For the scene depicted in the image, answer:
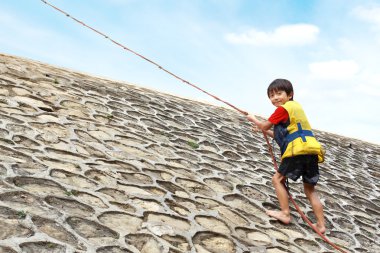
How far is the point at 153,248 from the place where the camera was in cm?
383

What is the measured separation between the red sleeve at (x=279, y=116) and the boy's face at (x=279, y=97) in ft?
0.59

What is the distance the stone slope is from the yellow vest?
976 millimetres

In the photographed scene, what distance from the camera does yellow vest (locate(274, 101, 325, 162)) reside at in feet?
16.4

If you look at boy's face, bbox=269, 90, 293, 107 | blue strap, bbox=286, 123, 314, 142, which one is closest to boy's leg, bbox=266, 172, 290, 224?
blue strap, bbox=286, 123, 314, 142

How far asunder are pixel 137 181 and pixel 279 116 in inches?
70.8

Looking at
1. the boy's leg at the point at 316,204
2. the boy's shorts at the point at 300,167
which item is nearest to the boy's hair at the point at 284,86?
the boy's shorts at the point at 300,167

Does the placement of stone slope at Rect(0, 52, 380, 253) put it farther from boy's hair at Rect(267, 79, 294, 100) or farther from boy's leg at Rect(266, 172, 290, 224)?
boy's hair at Rect(267, 79, 294, 100)

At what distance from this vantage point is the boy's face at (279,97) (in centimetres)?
518

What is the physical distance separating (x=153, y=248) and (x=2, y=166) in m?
1.80

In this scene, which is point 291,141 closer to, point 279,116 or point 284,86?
point 279,116

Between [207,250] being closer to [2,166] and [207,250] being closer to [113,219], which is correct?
[113,219]

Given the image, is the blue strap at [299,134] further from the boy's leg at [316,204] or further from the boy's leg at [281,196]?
the boy's leg at [316,204]

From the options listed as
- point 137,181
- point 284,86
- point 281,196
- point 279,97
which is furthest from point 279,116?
point 137,181

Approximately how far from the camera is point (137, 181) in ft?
17.4
